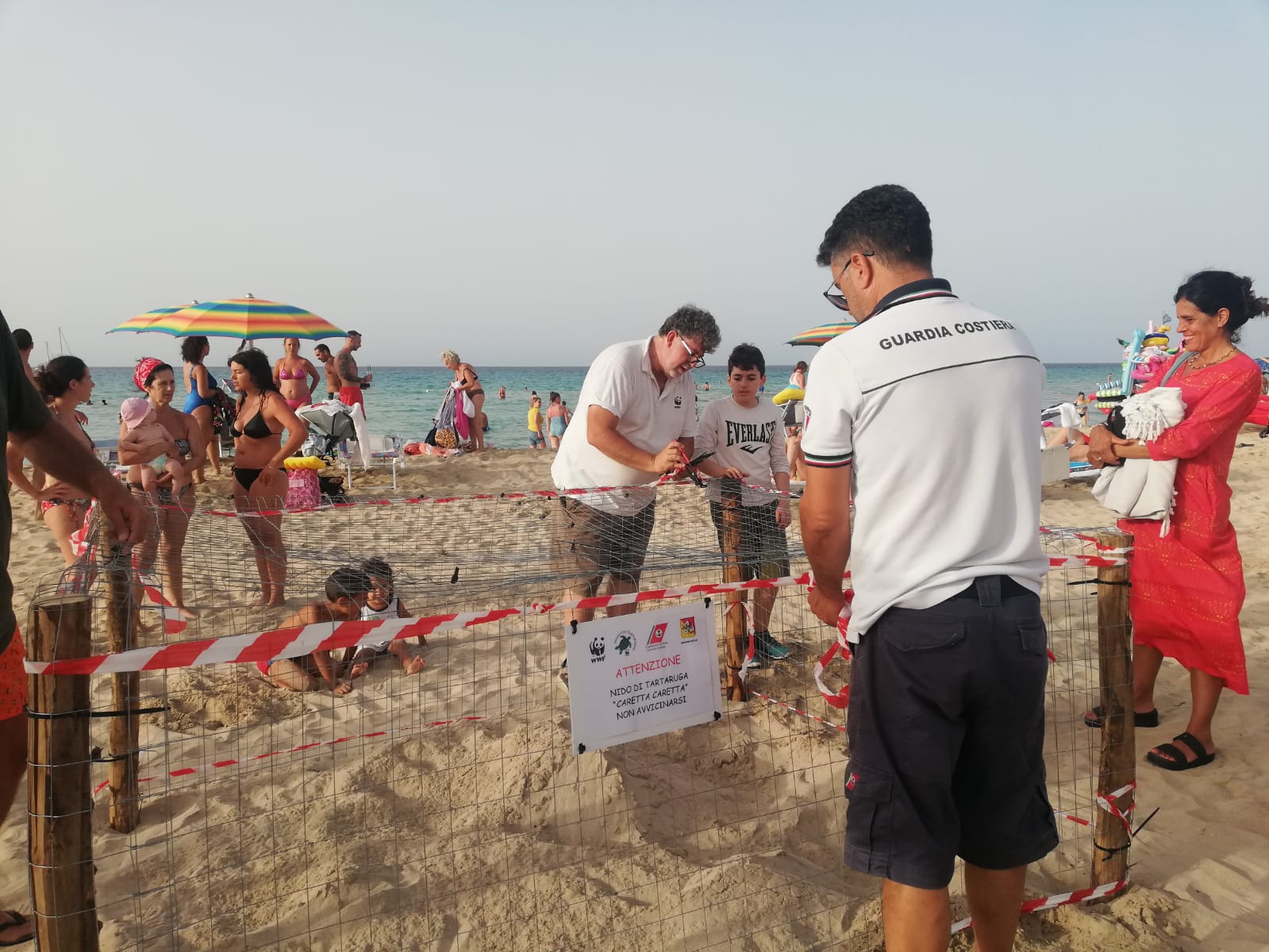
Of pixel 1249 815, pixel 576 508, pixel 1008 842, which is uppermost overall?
pixel 576 508

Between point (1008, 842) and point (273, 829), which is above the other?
point (1008, 842)

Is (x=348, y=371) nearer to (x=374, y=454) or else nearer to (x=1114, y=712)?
(x=374, y=454)

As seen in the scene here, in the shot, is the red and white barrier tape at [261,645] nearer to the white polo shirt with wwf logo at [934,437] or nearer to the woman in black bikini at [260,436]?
the white polo shirt with wwf logo at [934,437]

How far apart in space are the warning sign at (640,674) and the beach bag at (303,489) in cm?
486

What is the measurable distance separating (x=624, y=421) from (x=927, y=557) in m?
2.25

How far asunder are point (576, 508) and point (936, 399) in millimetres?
2375

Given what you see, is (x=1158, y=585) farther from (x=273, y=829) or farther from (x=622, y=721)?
(x=273, y=829)

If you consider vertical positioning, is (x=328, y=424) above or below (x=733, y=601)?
above

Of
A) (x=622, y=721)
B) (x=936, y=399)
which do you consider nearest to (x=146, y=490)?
(x=622, y=721)

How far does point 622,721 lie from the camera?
2.40 metres

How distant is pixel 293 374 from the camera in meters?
9.52

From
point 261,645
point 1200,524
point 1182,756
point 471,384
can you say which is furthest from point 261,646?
point 471,384

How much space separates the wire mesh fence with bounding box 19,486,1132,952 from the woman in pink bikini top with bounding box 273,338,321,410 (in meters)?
5.31

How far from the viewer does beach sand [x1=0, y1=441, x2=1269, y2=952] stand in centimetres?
236
